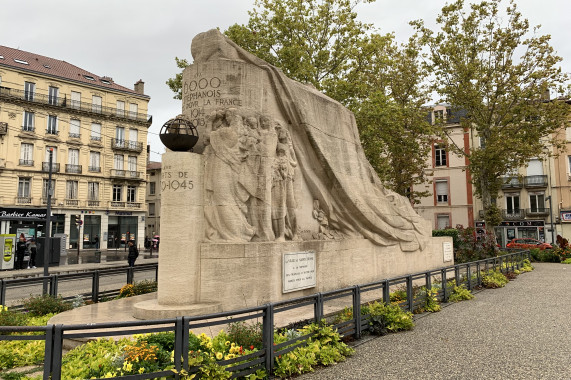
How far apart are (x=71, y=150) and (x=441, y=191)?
36110mm

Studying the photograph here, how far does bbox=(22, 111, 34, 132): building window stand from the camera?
127ft

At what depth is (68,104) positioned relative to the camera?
4134 cm

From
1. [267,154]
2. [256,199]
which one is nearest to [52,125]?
[267,154]

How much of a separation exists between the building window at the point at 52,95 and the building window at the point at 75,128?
2.19m

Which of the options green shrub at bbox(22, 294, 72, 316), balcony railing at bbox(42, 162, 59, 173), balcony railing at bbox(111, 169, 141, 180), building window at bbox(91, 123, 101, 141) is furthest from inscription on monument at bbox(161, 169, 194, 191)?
building window at bbox(91, 123, 101, 141)

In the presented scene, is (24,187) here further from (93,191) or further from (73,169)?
(93,191)

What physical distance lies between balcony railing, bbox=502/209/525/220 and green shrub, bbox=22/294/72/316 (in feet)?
132

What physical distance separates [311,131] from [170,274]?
16.4 ft

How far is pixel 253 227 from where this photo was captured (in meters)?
8.96

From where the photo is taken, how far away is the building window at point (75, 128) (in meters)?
41.4

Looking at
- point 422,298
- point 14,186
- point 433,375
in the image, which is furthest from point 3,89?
point 433,375

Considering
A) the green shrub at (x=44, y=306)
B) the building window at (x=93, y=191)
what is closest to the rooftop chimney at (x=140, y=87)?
the building window at (x=93, y=191)

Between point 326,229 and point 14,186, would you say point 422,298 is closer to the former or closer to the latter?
point 326,229

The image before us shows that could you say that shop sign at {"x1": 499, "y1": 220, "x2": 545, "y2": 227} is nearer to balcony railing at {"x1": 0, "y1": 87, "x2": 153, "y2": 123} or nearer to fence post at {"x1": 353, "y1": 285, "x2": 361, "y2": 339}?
balcony railing at {"x1": 0, "y1": 87, "x2": 153, "y2": 123}
